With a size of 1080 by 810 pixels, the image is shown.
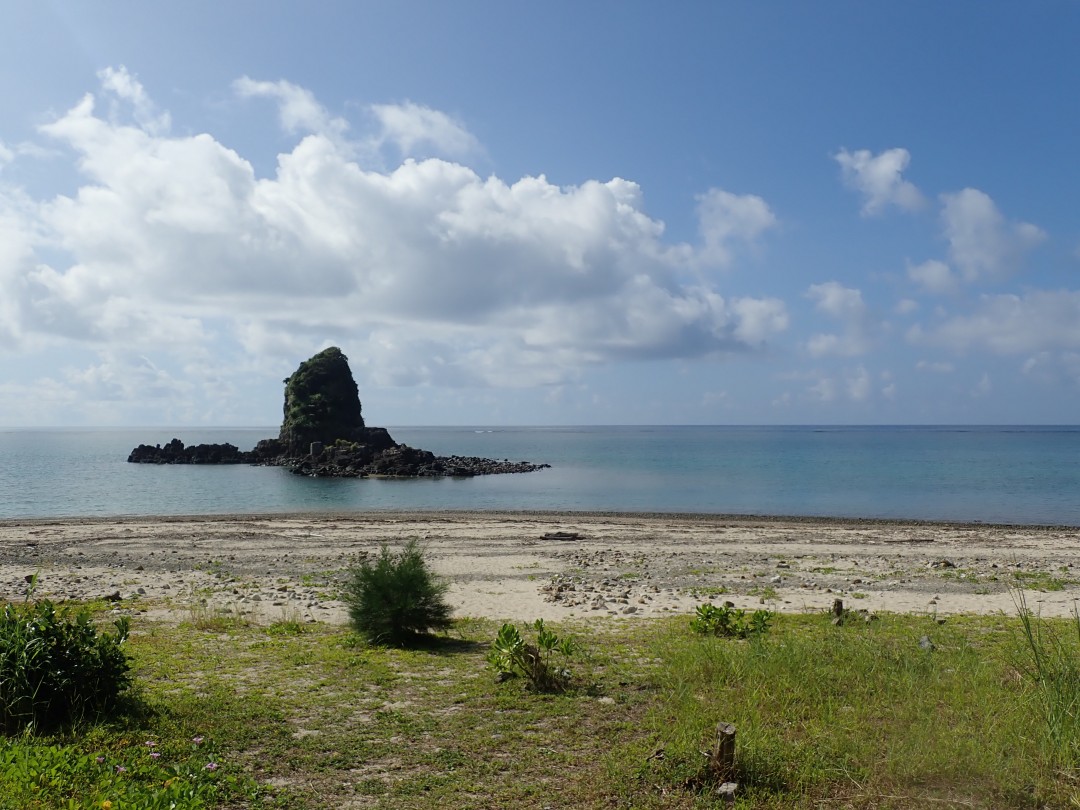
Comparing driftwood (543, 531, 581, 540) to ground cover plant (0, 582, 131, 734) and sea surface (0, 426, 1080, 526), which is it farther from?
ground cover plant (0, 582, 131, 734)

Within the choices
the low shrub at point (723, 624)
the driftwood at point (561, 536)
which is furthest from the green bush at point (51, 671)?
the driftwood at point (561, 536)

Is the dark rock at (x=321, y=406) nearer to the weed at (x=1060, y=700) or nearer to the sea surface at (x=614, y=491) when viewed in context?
the sea surface at (x=614, y=491)

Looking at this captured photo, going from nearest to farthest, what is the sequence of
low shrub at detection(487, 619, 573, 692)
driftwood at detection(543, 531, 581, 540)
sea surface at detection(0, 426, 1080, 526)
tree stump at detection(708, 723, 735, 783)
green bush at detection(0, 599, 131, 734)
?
tree stump at detection(708, 723, 735, 783) < green bush at detection(0, 599, 131, 734) < low shrub at detection(487, 619, 573, 692) < driftwood at detection(543, 531, 581, 540) < sea surface at detection(0, 426, 1080, 526)

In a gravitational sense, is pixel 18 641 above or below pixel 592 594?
above

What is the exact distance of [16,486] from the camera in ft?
229

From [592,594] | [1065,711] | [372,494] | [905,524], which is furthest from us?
[372,494]

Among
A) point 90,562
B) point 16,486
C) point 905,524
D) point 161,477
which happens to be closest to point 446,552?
point 90,562

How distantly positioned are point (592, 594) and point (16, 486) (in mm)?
73431

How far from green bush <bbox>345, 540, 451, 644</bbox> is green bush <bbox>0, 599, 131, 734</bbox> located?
456 centimetres

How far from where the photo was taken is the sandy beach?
56.1ft

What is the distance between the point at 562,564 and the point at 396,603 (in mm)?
13200

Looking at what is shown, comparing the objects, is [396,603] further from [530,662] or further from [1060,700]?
[1060,700]

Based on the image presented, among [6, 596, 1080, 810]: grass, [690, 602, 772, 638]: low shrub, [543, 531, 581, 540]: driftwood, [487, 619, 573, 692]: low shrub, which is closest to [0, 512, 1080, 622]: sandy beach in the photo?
[543, 531, 581, 540]: driftwood

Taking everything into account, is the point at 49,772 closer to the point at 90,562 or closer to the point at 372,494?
the point at 90,562
